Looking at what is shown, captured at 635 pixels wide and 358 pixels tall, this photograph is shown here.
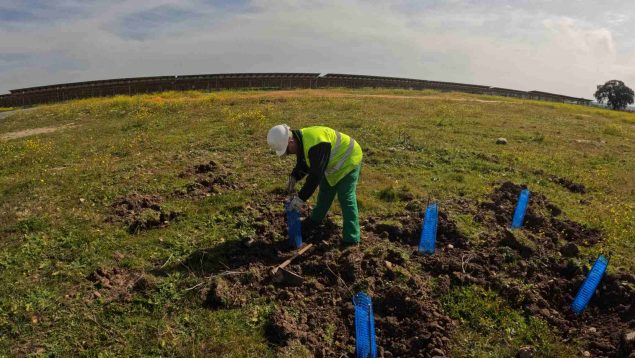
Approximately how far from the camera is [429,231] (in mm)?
5367

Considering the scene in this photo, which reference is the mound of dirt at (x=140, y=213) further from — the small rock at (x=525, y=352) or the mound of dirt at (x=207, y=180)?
the small rock at (x=525, y=352)

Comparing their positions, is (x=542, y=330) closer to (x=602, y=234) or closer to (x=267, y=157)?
(x=602, y=234)

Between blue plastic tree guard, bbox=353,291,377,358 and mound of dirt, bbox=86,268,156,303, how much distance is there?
88.1 inches

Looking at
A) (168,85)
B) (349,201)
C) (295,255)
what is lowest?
(295,255)

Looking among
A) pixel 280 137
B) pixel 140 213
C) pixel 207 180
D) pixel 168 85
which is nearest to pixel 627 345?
pixel 280 137

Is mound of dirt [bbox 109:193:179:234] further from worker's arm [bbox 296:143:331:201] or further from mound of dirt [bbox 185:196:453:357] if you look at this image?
worker's arm [bbox 296:143:331:201]

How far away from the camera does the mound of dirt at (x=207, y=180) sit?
7336 mm

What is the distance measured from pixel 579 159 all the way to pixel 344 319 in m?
8.86

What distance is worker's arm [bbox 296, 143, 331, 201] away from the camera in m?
5.00

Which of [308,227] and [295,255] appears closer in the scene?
[295,255]

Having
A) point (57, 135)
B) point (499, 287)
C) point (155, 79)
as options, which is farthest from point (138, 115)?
point (155, 79)

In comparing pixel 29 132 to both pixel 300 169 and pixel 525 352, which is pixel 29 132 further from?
pixel 525 352

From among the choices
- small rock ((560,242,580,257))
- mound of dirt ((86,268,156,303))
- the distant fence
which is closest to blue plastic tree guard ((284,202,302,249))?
mound of dirt ((86,268,156,303))

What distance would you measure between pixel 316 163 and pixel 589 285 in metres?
2.97
